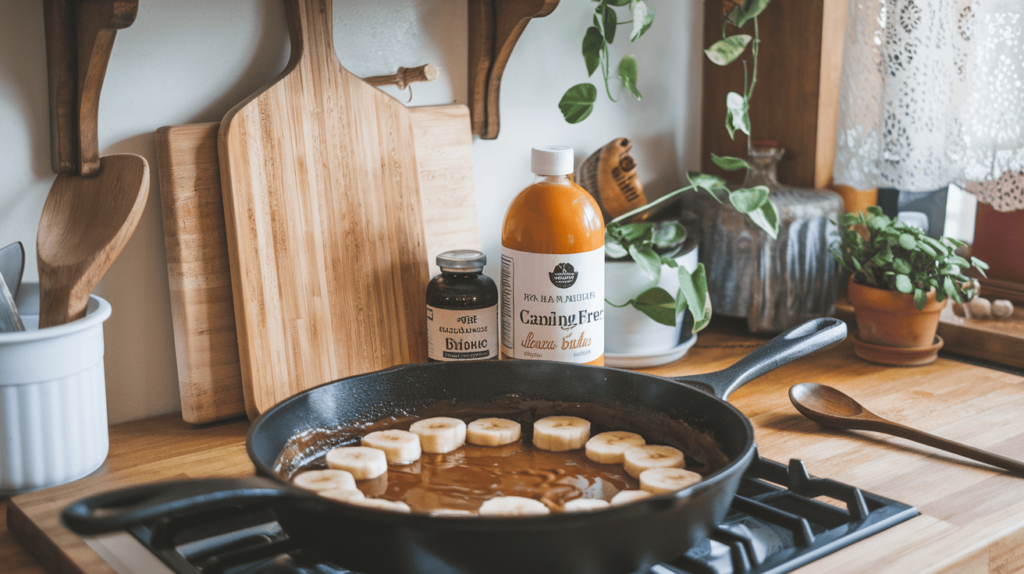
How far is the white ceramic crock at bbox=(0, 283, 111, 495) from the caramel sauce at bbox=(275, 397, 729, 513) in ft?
0.70

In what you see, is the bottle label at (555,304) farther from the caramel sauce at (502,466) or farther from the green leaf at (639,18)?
the green leaf at (639,18)

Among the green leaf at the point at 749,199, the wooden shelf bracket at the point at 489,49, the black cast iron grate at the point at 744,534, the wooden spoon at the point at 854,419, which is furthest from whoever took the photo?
the green leaf at the point at 749,199

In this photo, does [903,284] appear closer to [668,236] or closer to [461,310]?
[668,236]

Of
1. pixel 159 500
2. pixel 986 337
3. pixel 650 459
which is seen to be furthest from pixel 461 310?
pixel 986 337

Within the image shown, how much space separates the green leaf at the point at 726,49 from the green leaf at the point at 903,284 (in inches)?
14.7

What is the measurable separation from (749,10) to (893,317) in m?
0.47

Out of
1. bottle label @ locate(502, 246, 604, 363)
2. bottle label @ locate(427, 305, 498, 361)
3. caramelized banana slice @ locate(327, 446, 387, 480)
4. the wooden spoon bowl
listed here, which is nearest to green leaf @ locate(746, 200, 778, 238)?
bottle label @ locate(502, 246, 604, 363)

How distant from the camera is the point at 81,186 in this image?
0.84 meters

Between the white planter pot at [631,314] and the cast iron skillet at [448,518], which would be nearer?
the cast iron skillet at [448,518]

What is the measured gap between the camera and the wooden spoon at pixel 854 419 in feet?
2.72

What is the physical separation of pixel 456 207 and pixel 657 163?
412 millimetres

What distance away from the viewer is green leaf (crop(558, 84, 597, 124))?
3.76 ft

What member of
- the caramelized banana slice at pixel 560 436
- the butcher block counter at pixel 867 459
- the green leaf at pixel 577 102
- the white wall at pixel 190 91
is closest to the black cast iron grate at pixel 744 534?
the butcher block counter at pixel 867 459

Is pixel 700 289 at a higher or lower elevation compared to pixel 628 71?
lower
